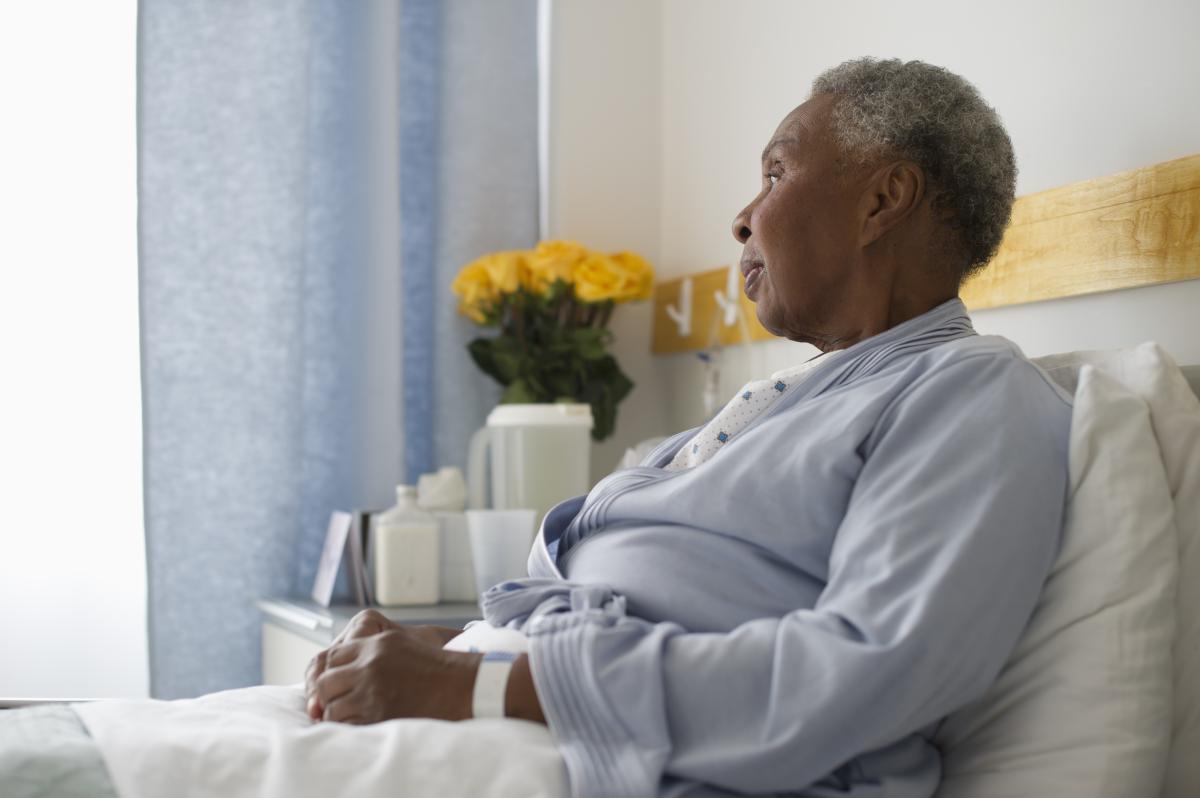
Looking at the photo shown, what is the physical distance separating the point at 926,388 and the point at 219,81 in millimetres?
1660

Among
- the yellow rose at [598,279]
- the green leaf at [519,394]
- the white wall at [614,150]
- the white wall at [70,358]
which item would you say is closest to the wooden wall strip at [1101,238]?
the yellow rose at [598,279]

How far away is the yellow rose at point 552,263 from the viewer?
91.0 inches

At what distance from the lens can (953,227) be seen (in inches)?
52.7

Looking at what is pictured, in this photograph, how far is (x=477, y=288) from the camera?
2328 mm

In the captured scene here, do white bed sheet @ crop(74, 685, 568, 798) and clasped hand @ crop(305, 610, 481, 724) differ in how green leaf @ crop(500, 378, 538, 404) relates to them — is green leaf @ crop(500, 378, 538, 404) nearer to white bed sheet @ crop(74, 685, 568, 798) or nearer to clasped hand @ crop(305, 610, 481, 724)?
clasped hand @ crop(305, 610, 481, 724)

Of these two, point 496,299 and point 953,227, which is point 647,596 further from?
point 496,299

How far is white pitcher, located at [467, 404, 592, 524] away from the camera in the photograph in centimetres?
221

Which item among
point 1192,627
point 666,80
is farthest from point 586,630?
point 666,80

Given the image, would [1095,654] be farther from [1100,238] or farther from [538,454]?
[538,454]

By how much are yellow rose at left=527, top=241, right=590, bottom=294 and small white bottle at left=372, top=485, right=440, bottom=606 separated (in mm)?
480

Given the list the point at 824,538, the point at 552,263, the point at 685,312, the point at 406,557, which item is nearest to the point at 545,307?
the point at 552,263

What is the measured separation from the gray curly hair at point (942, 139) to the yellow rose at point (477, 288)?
1.08 meters

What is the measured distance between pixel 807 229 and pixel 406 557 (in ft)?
3.41

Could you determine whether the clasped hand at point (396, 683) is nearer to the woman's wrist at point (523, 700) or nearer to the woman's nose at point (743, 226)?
the woman's wrist at point (523, 700)
